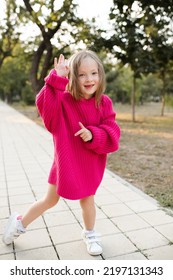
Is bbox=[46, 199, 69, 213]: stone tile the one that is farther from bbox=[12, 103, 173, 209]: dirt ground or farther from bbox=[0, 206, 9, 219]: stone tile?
bbox=[12, 103, 173, 209]: dirt ground

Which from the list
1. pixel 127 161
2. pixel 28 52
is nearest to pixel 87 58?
pixel 127 161

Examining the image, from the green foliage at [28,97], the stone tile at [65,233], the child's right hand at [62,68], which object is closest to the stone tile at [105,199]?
the stone tile at [65,233]

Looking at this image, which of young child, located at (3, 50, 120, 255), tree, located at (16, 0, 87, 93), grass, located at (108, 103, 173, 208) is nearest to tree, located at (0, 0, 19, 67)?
tree, located at (16, 0, 87, 93)

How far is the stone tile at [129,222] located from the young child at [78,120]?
2.91ft

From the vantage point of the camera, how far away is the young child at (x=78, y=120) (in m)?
2.44

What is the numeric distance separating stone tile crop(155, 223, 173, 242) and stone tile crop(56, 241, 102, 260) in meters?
0.78

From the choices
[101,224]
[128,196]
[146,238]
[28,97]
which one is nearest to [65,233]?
[101,224]

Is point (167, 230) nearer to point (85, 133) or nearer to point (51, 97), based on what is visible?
point (85, 133)

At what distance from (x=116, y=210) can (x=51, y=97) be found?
6.23 feet

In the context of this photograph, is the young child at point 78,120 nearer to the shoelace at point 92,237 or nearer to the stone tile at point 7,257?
the shoelace at point 92,237

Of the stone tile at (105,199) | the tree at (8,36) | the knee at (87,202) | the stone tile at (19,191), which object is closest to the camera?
the knee at (87,202)

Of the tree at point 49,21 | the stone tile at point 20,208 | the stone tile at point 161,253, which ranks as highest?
the tree at point 49,21

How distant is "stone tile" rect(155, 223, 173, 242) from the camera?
10.2 feet

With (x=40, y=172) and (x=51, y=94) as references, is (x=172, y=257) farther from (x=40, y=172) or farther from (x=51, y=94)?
(x=40, y=172)
